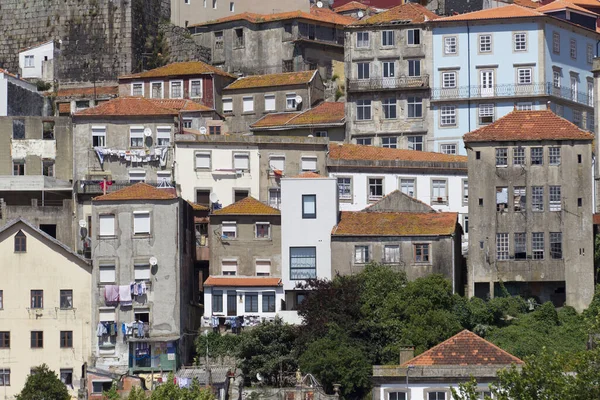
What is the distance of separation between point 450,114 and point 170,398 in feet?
121

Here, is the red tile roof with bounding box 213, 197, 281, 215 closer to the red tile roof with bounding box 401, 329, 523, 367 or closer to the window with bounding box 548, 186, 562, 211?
the window with bounding box 548, 186, 562, 211

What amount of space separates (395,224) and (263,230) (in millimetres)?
6212

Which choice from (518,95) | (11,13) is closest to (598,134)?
(518,95)

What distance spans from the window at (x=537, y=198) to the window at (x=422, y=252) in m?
5.16

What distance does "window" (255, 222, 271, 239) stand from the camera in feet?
281

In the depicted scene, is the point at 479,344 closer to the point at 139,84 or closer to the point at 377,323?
the point at 377,323

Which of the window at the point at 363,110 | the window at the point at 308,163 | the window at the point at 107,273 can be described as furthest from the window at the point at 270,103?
the window at the point at 107,273

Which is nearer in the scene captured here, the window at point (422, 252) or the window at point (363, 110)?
the window at point (422, 252)

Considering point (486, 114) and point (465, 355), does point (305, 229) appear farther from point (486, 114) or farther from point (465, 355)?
point (486, 114)

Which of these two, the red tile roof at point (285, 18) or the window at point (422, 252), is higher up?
the red tile roof at point (285, 18)

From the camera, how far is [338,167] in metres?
92.2

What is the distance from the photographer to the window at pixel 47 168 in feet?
313

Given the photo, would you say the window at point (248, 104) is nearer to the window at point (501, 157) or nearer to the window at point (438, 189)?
the window at point (438, 189)

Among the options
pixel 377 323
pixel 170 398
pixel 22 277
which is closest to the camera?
pixel 170 398
